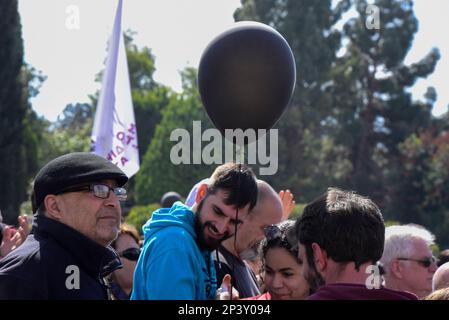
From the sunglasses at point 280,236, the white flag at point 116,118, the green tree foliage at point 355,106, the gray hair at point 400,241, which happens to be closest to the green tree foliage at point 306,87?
the green tree foliage at point 355,106

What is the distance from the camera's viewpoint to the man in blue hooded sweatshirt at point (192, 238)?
3.32m

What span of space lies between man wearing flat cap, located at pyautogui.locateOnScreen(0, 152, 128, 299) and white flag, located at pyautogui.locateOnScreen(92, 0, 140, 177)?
4.87 m

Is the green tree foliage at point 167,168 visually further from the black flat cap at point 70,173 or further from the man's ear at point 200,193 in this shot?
the black flat cap at point 70,173

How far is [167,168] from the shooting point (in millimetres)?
32188

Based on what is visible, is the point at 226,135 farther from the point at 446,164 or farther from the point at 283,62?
the point at 446,164

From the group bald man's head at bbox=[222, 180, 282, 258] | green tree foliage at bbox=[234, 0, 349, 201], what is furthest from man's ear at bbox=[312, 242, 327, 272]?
green tree foliage at bbox=[234, 0, 349, 201]

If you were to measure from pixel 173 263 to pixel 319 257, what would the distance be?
0.66m

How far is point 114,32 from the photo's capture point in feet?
32.2

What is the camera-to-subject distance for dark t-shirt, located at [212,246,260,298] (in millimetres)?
4152

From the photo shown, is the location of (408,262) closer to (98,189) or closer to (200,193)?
(200,193)

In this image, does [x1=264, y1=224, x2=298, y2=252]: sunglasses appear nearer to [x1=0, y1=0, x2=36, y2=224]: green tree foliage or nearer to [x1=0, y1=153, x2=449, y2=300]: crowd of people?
[x1=0, y1=153, x2=449, y2=300]: crowd of people

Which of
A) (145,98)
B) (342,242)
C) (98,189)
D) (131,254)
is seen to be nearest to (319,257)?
(342,242)

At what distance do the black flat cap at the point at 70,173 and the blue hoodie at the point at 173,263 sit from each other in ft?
1.09
